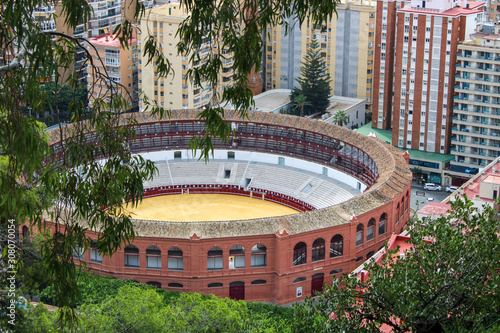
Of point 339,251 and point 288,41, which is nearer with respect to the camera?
point 339,251

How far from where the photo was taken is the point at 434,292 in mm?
25359

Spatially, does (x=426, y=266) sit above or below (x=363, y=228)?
above

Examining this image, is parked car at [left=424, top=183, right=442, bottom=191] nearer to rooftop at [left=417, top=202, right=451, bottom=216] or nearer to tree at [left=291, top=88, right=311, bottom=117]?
tree at [left=291, top=88, right=311, bottom=117]

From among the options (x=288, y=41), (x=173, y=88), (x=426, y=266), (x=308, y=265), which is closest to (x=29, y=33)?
(x=426, y=266)

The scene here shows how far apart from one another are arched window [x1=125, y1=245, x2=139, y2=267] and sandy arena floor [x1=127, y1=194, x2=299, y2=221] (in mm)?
17096

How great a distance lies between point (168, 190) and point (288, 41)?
33.6 m

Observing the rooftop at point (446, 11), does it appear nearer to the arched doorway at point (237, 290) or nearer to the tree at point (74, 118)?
the arched doorway at point (237, 290)

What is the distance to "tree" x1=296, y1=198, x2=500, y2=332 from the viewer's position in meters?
24.7

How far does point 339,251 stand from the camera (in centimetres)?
5912

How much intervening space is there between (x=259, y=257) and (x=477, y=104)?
35955 millimetres

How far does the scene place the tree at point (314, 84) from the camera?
97.3 metres

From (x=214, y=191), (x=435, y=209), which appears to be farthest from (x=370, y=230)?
(x=214, y=191)

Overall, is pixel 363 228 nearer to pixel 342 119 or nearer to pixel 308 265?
pixel 308 265

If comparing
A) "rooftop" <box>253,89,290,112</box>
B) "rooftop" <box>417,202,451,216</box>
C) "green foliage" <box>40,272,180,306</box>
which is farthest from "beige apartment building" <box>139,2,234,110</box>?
"green foliage" <box>40,272,180,306</box>
